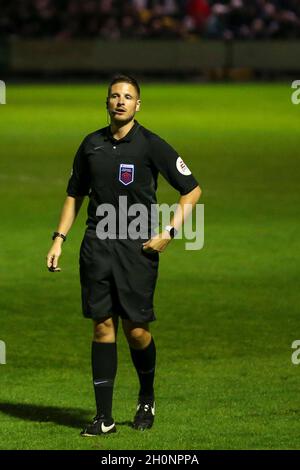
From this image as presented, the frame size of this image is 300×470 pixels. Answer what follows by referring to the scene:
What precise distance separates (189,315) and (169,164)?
4487 millimetres

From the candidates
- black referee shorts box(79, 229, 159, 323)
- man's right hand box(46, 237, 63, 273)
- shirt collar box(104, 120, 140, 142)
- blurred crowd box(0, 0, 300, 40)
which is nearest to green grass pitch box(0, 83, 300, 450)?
black referee shorts box(79, 229, 159, 323)

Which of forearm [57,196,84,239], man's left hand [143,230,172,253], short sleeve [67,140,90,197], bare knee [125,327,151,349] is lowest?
bare knee [125,327,151,349]

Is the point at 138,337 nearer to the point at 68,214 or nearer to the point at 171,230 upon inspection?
the point at 171,230

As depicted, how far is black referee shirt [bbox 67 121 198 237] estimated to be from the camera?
838 centimetres

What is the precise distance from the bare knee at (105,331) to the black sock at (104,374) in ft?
0.09

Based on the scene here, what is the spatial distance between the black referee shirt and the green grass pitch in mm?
1353

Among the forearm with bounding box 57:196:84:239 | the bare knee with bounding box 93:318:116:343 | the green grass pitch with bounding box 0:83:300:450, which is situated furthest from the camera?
the green grass pitch with bounding box 0:83:300:450

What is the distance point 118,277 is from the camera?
8406 millimetres

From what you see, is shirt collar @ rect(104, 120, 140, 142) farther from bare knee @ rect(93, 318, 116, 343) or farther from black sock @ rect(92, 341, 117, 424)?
black sock @ rect(92, 341, 117, 424)

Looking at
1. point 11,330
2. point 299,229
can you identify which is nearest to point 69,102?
point 299,229

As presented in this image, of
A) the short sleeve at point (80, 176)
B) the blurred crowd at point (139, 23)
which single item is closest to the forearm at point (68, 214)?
the short sleeve at point (80, 176)

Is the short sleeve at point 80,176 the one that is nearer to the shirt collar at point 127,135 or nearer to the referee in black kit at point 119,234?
the referee in black kit at point 119,234

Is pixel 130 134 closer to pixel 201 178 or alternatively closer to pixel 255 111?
pixel 201 178
